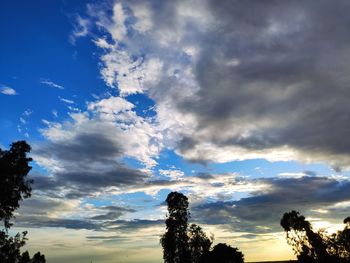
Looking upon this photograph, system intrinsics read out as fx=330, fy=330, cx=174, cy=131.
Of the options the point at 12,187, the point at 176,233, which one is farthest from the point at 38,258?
the point at 12,187

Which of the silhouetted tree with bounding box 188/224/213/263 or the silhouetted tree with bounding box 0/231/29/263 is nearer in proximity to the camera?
the silhouetted tree with bounding box 0/231/29/263

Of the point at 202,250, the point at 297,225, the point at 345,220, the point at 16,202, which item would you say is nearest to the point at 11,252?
the point at 16,202

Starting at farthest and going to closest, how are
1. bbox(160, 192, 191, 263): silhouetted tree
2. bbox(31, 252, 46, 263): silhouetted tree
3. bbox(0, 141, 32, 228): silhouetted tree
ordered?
bbox(31, 252, 46, 263): silhouetted tree → bbox(160, 192, 191, 263): silhouetted tree → bbox(0, 141, 32, 228): silhouetted tree

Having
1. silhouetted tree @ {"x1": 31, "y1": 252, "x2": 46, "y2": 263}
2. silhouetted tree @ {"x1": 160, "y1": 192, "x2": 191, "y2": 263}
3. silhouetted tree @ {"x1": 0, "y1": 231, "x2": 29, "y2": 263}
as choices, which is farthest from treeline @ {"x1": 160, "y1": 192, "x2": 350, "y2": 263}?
silhouetted tree @ {"x1": 31, "y1": 252, "x2": 46, "y2": 263}

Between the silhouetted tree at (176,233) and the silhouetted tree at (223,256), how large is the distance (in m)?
6.15

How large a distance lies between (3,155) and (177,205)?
40.4 meters

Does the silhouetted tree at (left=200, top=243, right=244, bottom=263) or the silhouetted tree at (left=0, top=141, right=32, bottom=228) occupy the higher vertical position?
the silhouetted tree at (left=0, top=141, right=32, bottom=228)

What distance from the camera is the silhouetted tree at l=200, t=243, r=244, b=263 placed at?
254 feet

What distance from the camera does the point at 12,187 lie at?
44656mm

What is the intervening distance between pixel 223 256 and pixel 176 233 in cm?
1380

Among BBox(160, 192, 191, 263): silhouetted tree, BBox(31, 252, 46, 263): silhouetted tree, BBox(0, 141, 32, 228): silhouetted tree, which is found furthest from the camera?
BBox(31, 252, 46, 263): silhouetted tree

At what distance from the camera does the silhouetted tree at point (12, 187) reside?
44.2 meters

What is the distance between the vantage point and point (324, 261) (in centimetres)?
7225

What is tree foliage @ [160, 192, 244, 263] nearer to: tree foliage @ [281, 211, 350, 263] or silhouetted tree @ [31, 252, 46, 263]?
tree foliage @ [281, 211, 350, 263]
